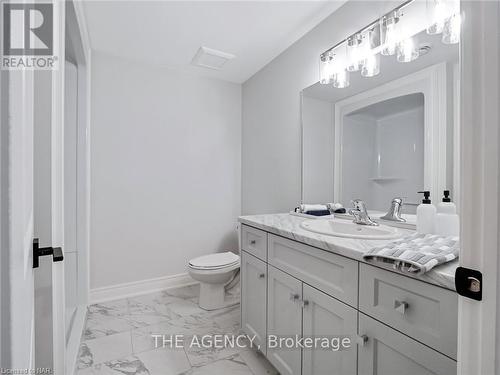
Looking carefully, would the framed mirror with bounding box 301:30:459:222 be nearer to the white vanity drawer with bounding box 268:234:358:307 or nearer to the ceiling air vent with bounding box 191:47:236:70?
the white vanity drawer with bounding box 268:234:358:307

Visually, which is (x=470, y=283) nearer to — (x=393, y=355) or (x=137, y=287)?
(x=393, y=355)

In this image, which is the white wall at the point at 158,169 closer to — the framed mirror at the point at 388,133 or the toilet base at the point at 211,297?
the toilet base at the point at 211,297

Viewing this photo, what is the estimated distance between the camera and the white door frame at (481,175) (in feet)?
1.39

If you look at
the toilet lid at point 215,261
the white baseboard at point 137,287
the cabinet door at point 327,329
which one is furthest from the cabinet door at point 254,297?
the white baseboard at point 137,287

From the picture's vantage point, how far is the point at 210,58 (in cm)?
233

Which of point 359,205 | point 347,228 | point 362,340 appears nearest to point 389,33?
point 359,205

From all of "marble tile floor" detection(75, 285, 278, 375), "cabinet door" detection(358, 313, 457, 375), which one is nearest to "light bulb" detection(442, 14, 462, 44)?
"cabinet door" detection(358, 313, 457, 375)

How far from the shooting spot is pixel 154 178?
8.04 ft

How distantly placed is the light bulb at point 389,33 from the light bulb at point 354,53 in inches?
5.8

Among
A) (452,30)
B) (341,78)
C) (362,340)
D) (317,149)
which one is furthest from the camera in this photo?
(317,149)

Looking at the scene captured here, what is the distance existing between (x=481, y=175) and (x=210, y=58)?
7.80ft

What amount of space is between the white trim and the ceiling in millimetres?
2247

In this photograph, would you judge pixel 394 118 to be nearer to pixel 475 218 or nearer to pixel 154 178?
pixel 475 218

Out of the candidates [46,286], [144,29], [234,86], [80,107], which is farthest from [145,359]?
[234,86]
